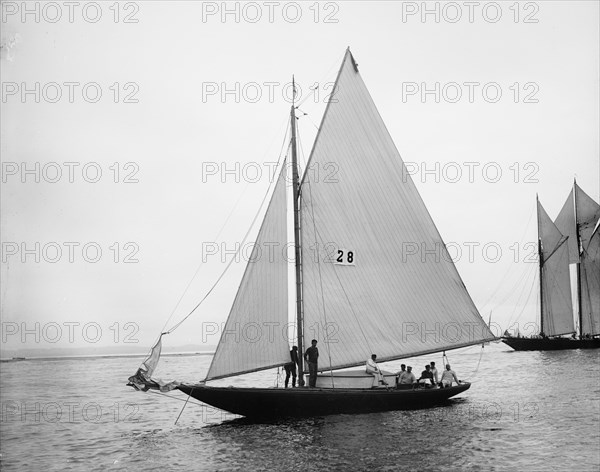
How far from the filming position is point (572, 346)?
92.9 m

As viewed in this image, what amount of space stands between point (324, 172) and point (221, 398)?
35.9 ft

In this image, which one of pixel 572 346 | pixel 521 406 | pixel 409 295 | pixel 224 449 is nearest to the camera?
pixel 224 449

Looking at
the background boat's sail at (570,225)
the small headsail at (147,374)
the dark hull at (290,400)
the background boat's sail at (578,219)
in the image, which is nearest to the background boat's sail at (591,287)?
the background boat's sail at (578,219)

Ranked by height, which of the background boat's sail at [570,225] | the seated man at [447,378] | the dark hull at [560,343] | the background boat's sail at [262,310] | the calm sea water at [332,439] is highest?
the background boat's sail at [570,225]

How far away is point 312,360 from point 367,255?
5.58 metres

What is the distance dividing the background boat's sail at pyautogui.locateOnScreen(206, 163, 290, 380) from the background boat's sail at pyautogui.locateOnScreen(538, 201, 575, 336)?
7339cm

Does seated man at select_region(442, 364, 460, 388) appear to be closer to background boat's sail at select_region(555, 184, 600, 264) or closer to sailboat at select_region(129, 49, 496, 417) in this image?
sailboat at select_region(129, 49, 496, 417)

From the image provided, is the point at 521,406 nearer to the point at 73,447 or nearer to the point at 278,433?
the point at 278,433

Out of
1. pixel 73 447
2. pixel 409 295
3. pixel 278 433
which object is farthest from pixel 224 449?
pixel 409 295

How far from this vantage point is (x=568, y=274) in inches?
3620

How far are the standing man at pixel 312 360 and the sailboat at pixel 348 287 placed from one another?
13.8 inches

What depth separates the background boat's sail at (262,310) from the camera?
26.7m

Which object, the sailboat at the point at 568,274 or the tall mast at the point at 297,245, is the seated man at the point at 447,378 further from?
the sailboat at the point at 568,274

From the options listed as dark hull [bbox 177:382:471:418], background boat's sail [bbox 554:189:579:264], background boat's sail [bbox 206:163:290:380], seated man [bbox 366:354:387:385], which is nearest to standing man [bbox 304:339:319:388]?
dark hull [bbox 177:382:471:418]
